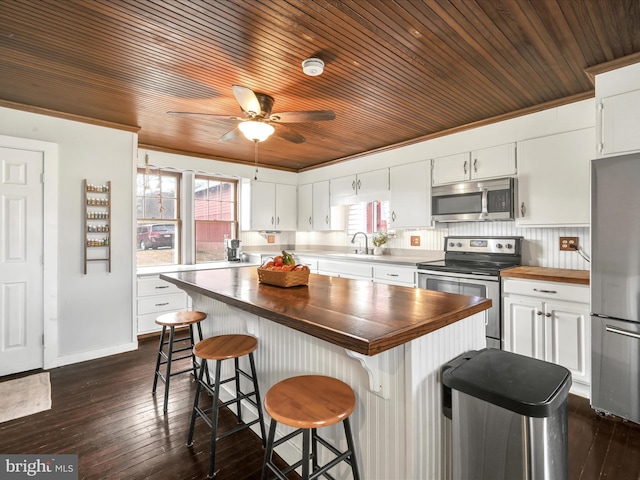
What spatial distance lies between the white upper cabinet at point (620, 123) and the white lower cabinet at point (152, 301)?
14.8 ft

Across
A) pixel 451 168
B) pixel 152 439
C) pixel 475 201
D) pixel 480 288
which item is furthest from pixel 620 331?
pixel 152 439

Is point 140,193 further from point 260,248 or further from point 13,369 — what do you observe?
point 13,369

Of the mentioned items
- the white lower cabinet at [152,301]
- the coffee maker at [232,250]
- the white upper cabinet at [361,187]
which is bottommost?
the white lower cabinet at [152,301]

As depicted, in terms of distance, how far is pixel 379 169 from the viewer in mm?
4500

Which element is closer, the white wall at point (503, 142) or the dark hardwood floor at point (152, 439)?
the dark hardwood floor at point (152, 439)

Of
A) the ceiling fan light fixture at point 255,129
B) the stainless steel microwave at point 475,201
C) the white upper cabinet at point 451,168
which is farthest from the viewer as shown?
the white upper cabinet at point 451,168

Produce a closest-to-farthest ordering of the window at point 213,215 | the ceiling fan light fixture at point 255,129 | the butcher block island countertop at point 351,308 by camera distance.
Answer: the butcher block island countertop at point 351,308, the ceiling fan light fixture at point 255,129, the window at point 213,215

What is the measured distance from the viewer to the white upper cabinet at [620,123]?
2230 millimetres

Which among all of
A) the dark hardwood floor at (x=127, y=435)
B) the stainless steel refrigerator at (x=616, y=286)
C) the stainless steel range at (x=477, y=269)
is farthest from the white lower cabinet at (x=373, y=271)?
the dark hardwood floor at (x=127, y=435)

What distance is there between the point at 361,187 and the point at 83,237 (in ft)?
11.2

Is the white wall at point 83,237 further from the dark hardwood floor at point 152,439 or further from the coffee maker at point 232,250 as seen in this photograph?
the coffee maker at point 232,250

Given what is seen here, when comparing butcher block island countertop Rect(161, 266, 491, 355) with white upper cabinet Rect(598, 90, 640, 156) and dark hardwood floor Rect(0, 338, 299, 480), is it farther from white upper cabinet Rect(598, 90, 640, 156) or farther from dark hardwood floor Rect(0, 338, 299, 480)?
white upper cabinet Rect(598, 90, 640, 156)

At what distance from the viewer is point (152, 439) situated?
2.11 meters

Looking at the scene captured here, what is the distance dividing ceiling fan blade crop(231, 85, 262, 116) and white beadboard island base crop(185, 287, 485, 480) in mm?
1578
